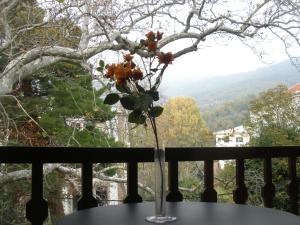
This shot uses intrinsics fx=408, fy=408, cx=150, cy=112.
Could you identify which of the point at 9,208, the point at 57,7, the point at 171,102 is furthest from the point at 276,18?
the point at 9,208

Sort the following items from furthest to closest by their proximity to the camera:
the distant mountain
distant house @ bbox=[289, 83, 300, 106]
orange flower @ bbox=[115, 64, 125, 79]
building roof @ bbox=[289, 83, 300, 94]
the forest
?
the distant mountain → building roof @ bbox=[289, 83, 300, 94] → distant house @ bbox=[289, 83, 300, 106] → the forest → orange flower @ bbox=[115, 64, 125, 79]

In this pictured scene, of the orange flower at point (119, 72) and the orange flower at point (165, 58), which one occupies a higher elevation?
the orange flower at point (165, 58)

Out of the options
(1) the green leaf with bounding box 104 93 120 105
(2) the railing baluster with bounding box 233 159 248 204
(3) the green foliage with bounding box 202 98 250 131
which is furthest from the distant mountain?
(1) the green leaf with bounding box 104 93 120 105

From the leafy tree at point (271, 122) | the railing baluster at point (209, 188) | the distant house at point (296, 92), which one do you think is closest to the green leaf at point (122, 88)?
the railing baluster at point (209, 188)

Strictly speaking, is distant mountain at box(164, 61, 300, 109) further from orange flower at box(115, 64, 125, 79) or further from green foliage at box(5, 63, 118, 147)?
orange flower at box(115, 64, 125, 79)

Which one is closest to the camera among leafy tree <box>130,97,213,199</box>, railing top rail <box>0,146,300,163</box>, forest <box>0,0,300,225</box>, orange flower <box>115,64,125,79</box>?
orange flower <box>115,64,125,79</box>

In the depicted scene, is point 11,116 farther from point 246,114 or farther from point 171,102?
point 246,114

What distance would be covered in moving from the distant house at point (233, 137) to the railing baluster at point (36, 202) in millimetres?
5918

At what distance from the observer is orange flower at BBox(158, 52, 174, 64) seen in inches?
41.8

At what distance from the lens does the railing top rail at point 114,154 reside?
1232mm

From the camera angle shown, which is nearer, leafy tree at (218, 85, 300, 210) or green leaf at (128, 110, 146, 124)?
green leaf at (128, 110, 146, 124)

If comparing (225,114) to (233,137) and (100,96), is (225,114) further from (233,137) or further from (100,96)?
(100,96)

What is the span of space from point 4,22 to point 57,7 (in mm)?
753

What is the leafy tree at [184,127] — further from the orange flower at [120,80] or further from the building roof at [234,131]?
the orange flower at [120,80]
